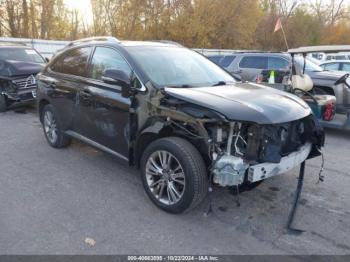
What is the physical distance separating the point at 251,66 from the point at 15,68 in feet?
21.6

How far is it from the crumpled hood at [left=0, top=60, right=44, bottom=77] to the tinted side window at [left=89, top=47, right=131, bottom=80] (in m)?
4.92

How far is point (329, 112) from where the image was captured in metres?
6.62

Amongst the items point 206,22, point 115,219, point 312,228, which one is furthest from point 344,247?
point 206,22

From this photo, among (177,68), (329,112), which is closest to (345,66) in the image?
(329,112)

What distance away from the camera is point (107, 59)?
4.31m

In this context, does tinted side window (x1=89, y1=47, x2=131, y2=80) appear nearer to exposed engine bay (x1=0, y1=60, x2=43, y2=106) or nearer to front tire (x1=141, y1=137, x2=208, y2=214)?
front tire (x1=141, y1=137, x2=208, y2=214)

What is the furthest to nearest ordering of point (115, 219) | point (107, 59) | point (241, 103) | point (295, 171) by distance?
point (295, 171) → point (107, 59) → point (115, 219) → point (241, 103)

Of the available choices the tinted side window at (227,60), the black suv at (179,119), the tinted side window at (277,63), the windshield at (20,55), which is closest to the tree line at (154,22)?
the windshield at (20,55)

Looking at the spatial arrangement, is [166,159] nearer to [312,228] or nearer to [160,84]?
[160,84]

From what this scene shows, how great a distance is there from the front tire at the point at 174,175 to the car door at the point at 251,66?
6.59 meters

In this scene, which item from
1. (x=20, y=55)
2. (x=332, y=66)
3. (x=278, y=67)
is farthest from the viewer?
(x=332, y=66)

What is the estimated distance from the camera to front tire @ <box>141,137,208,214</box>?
3.20m

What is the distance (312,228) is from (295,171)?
1576 millimetres

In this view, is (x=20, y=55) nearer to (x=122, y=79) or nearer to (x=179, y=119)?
(x=122, y=79)
